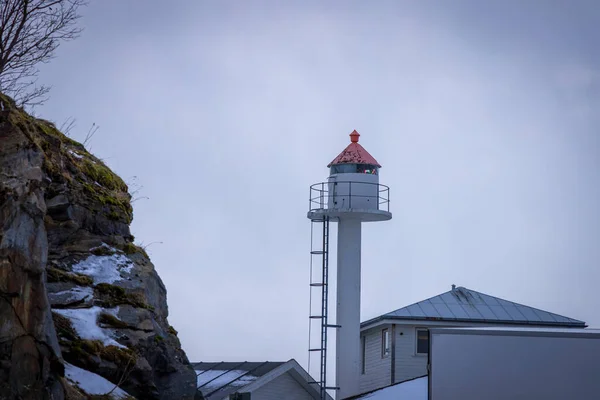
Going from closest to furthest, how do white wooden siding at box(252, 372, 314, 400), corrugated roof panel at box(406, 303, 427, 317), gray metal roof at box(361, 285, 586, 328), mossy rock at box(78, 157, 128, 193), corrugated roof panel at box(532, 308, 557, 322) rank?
mossy rock at box(78, 157, 128, 193), white wooden siding at box(252, 372, 314, 400), corrugated roof panel at box(406, 303, 427, 317), gray metal roof at box(361, 285, 586, 328), corrugated roof panel at box(532, 308, 557, 322)

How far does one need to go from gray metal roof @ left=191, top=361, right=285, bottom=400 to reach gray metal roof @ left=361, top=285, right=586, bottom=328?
5.85 m

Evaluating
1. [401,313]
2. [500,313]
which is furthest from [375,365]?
[500,313]

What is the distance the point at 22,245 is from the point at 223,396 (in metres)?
18.6

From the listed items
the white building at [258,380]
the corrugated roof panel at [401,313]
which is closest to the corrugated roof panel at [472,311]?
the corrugated roof panel at [401,313]

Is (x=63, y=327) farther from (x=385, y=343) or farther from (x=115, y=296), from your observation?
(x=385, y=343)

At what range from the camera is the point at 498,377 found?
24.1 metres

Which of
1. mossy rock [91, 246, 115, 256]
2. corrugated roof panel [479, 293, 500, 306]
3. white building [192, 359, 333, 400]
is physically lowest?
white building [192, 359, 333, 400]

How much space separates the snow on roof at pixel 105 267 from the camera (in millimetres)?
19562

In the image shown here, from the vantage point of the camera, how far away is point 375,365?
41062mm

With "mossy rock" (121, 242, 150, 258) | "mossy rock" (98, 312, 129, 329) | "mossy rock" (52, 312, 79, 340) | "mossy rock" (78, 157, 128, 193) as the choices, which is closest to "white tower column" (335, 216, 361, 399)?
"mossy rock" (78, 157, 128, 193)

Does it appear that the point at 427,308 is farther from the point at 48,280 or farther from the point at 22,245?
the point at 22,245

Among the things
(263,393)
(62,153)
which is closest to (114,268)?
(62,153)

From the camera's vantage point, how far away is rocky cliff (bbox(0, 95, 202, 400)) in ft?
48.7

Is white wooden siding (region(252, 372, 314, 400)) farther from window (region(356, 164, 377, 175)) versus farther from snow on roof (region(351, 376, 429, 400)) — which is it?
window (region(356, 164, 377, 175))
